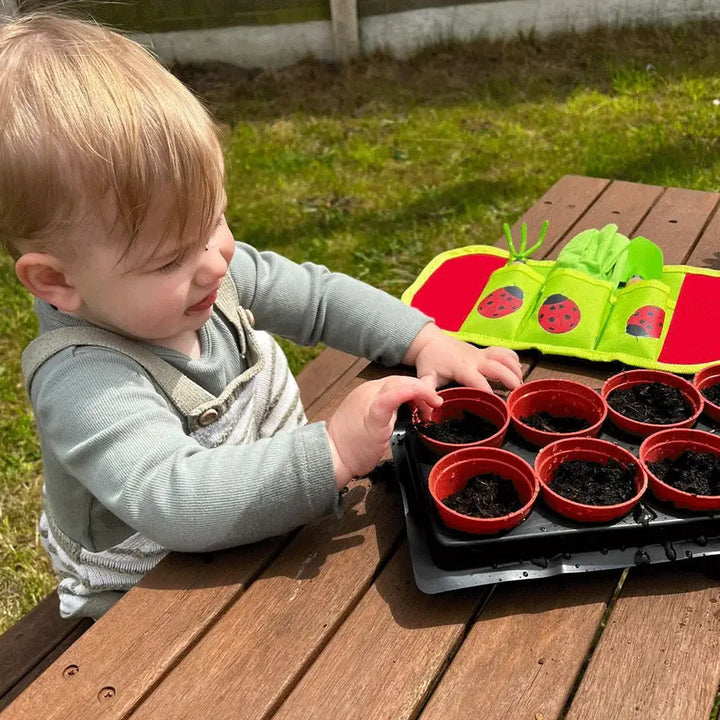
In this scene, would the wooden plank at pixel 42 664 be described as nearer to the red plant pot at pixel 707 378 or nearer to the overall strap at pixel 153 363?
the overall strap at pixel 153 363

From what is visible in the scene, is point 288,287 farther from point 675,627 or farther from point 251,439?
point 675,627

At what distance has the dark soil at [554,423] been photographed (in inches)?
50.3

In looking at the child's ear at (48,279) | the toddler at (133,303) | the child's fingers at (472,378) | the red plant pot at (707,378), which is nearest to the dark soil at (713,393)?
the red plant pot at (707,378)

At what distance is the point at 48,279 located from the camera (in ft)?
3.81

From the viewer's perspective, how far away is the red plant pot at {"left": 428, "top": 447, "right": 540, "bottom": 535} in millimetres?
1074

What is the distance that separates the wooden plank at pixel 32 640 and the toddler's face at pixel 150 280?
0.63 m

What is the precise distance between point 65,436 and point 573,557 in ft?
2.31

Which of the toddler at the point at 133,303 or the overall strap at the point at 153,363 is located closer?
the toddler at the point at 133,303

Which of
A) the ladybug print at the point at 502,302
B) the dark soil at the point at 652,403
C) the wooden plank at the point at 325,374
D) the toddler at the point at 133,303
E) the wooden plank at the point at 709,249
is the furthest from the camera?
the wooden plank at the point at 325,374

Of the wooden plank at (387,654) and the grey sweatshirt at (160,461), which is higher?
the grey sweatshirt at (160,461)

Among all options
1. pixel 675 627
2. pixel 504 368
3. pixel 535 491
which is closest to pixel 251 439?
pixel 504 368

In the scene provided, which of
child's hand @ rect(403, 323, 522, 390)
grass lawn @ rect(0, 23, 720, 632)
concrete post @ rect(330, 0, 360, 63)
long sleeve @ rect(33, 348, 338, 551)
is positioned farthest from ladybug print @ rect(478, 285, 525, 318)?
concrete post @ rect(330, 0, 360, 63)

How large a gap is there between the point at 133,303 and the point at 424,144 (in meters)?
3.44

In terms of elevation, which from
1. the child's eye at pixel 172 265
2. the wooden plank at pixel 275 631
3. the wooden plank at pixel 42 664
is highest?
the child's eye at pixel 172 265
